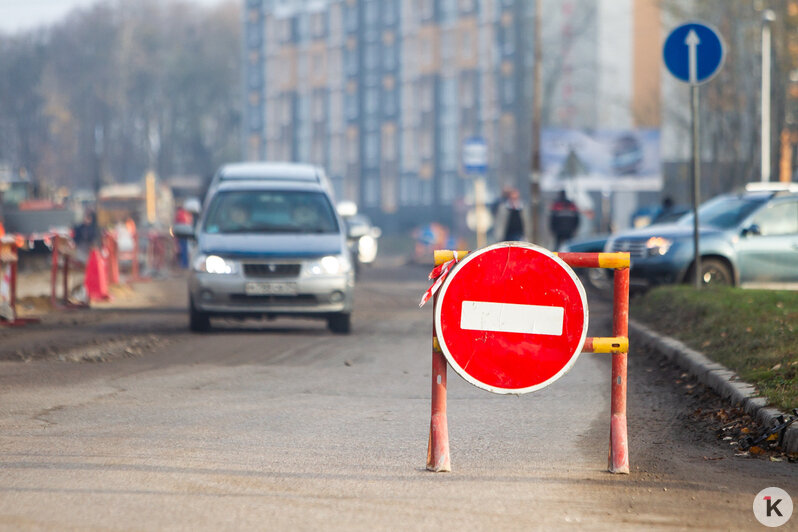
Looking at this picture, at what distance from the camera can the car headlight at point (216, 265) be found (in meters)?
14.9

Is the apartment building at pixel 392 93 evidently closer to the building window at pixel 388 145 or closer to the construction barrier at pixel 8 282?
the building window at pixel 388 145

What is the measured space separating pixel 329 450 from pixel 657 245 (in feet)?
41.5

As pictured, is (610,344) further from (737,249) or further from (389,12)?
(389,12)

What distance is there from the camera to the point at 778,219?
63.3 feet

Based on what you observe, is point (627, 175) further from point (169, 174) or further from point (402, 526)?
point (169, 174)

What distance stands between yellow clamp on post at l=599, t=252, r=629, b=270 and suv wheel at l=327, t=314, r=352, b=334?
29.3 ft

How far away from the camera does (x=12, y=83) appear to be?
106 m

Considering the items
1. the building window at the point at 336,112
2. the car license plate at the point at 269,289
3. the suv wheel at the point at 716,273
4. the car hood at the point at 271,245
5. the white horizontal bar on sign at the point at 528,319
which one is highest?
the building window at the point at 336,112

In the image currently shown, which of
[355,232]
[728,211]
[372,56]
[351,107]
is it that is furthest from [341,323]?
[351,107]

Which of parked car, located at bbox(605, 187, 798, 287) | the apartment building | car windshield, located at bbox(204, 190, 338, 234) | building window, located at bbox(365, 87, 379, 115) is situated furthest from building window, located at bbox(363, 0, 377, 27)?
car windshield, located at bbox(204, 190, 338, 234)

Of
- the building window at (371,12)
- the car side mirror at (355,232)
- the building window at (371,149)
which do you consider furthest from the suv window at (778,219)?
the building window at (371,12)

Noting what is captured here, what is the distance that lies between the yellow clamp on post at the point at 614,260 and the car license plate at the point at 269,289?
28.5ft

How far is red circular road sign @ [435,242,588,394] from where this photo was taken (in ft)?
20.6

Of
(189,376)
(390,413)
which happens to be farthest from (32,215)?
(390,413)
